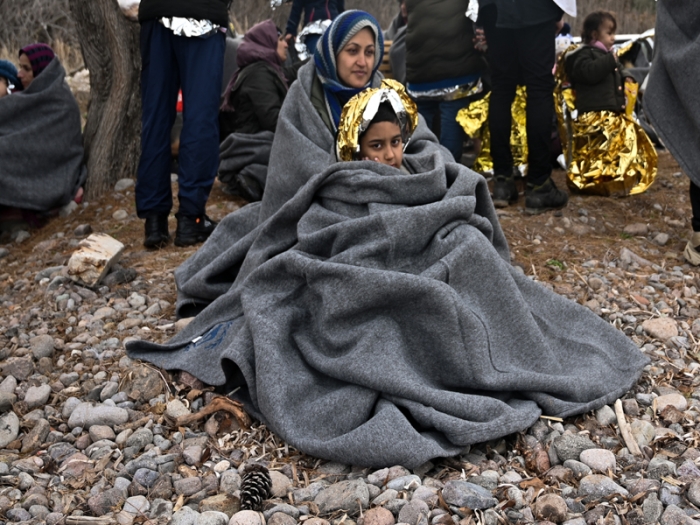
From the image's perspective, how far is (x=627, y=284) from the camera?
3.70 metres

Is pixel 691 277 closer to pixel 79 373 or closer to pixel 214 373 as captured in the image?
pixel 214 373

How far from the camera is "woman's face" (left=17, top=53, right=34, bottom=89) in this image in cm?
537

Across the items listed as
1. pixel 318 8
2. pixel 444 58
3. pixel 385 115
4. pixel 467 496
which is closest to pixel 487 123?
pixel 444 58

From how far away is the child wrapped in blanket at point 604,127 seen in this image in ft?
16.7

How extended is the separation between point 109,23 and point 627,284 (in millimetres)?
3921

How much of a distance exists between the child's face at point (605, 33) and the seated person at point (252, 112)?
7.27ft

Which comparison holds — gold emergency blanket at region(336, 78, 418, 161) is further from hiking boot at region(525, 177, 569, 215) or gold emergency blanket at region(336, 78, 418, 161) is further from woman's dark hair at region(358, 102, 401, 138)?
hiking boot at region(525, 177, 569, 215)

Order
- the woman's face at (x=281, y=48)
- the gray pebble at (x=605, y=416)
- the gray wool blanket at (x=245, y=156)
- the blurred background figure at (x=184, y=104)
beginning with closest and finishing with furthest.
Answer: the gray pebble at (x=605, y=416), the blurred background figure at (x=184, y=104), the gray wool blanket at (x=245, y=156), the woman's face at (x=281, y=48)

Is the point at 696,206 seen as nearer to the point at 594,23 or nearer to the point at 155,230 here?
the point at 594,23

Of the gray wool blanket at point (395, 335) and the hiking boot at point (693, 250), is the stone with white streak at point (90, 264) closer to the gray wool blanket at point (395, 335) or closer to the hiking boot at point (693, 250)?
the gray wool blanket at point (395, 335)

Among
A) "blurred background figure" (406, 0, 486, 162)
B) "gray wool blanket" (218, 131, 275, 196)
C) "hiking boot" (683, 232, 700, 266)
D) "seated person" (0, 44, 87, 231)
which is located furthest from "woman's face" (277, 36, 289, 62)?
"hiking boot" (683, 232, 700, 266)

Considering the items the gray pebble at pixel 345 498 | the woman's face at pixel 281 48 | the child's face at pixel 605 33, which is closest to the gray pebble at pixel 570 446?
the gray pebble at pixel 345 498

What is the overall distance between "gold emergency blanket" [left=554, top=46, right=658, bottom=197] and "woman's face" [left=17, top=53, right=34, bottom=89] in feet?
12.3

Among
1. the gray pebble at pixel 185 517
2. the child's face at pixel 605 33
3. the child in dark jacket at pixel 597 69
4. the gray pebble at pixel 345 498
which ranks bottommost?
the gray pebble at pixel 345 498
